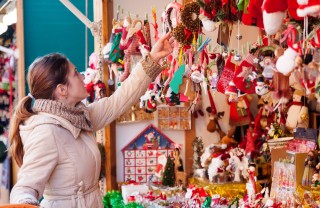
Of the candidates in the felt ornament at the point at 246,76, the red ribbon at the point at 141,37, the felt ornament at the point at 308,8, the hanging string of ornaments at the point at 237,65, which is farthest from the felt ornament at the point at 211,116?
the felt ornament at the point at 308,8

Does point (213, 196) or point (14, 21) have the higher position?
point (14, 21)

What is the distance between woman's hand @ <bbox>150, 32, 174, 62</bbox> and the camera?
2799 mm

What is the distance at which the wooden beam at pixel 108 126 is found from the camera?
464 centimetres

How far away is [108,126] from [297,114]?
5.06 feet

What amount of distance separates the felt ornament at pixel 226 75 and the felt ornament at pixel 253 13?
667 mm

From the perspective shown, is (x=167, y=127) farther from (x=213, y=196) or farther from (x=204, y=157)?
(x=213, y=196)

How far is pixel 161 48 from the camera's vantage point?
2852 millimetres

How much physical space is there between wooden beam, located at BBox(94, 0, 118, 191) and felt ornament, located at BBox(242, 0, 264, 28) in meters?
2.44

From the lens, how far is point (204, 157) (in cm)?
439

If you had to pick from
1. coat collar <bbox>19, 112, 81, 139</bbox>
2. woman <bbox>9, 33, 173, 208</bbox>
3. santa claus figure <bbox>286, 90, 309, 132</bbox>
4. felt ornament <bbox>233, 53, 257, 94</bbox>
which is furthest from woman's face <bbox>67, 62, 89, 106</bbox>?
santa claus figure <bbox>286, 90, 309, 132</bbox>

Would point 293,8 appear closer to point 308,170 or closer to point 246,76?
point 246,76

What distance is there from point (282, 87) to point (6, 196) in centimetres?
440

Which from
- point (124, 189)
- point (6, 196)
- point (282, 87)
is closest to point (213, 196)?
point (124, 189)

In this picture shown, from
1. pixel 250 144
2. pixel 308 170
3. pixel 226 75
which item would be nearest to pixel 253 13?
pixel 226 75
